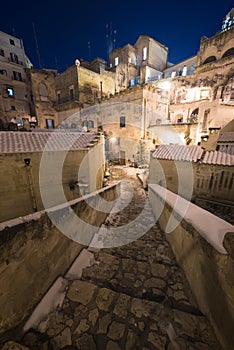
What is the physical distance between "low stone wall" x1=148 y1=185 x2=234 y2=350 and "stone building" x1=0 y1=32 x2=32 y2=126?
2836cm

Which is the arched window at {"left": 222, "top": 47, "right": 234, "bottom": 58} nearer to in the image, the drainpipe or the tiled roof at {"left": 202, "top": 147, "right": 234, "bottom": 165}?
the tiled roof at {"left": 202, "top": 147, "right": 234, "bottom": 165}

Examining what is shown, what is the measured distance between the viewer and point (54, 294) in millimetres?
2365

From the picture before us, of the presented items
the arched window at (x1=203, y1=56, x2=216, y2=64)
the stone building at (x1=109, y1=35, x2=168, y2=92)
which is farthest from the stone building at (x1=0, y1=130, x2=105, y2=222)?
the arched window at (x1=203, y1=56, x2=216, y2=64)

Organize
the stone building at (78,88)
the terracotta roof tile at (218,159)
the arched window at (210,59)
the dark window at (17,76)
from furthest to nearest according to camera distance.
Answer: the arched window at (210,59) → the dark window at (17,76) → the stone building at (78,88) → the terracotta roof tile at (218,159)

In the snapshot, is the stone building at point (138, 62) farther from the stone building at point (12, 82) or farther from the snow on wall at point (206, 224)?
the snow on wall at point (206, 224)

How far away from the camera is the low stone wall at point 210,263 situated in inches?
64.1

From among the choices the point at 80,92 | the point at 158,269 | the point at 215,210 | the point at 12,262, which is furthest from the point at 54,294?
the point at 80,92

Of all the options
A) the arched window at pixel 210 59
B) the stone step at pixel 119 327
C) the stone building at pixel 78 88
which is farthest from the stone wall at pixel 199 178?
the arched window at pixel 210 59

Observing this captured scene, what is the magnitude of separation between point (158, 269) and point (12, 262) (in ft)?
8.92

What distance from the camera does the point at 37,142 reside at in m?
8.07

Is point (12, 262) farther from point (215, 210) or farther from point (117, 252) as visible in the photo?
point (215, 210)

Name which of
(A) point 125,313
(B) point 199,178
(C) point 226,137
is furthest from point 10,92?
(A) point 125,313

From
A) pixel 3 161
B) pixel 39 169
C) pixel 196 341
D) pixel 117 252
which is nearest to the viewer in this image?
pixel 196 341

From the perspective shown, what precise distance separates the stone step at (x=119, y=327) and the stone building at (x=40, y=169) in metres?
6.51
